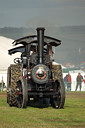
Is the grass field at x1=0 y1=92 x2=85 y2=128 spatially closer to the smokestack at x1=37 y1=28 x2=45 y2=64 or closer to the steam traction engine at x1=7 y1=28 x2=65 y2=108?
the steam traction engine at x1=7 y1=28 x2=65 y2=108

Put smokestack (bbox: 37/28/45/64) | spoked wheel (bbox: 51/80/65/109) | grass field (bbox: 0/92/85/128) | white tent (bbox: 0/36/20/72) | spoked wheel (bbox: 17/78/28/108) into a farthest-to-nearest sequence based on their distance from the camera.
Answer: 1. white tent (bbox: 0/36/20/72)
2. smokestack (bbox: 37/28/45/64)
3. spoked wheel (bbox: 51/80/65/109)
4. spoked wheel (bbox: 17/78/28/108)
5. grass field (bbox: 0/92/85/128)

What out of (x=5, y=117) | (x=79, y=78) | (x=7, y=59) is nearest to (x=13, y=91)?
(x=5, y=117)

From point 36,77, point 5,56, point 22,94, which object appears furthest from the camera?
point 5,56

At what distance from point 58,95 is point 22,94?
4.90 ft

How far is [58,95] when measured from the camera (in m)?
18.2

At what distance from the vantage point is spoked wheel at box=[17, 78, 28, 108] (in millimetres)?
17359

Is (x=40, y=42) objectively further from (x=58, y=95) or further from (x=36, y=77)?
(x=58, y=95)

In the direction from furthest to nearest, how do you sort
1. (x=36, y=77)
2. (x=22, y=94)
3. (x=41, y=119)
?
1. (x=36, y=77)
2. (x=22, y=94)
3. (x=41, y=119)

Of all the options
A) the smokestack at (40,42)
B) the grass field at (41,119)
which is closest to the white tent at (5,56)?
the smokestack at (40,42)

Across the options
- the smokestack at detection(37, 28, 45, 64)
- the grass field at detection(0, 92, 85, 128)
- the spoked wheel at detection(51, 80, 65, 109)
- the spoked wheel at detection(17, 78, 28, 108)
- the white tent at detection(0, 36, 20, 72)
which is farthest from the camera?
the white tent at detection(0, 36, 20, 72)

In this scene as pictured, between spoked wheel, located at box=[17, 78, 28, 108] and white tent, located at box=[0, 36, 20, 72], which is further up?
white tent, located at box=[0, 36, 20, 72]

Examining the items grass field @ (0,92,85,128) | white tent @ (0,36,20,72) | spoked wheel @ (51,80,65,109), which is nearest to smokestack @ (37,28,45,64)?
spoked wheel @ (51,80,65,109)

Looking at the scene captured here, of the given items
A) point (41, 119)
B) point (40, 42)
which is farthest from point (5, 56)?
point (41, 119)

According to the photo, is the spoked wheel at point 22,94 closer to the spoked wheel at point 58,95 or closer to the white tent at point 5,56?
the spoked wheel at point 58,95
